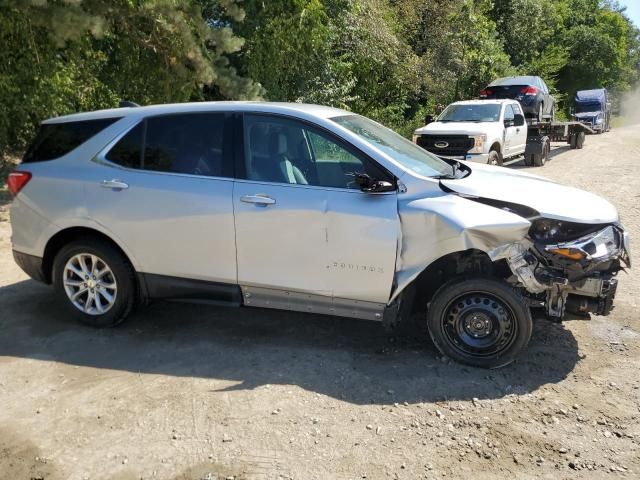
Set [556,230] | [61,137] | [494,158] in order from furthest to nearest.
A: [494,158], [61,137], [556,230]

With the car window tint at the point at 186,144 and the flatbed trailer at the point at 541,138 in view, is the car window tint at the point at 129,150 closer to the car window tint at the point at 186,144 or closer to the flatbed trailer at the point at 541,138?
the car window tint at the point at 186,144

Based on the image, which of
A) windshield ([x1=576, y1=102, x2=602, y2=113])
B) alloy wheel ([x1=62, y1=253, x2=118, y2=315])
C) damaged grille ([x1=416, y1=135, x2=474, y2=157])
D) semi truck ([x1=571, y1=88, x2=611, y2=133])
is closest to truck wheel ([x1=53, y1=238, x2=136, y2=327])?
alloy wheel ([x1=62, y1=253, x2=118, y2=315])

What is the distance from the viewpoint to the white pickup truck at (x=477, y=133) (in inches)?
496

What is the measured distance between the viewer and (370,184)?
4109mm

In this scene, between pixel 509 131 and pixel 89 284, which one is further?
pixel 509 131

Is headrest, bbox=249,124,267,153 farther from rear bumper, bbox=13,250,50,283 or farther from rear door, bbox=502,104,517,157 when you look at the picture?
rear door, bbox=502,104,517,157

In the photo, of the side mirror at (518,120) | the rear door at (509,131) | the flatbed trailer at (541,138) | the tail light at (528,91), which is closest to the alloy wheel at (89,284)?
the rear door at (509,131)

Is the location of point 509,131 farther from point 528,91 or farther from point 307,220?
point 307,220

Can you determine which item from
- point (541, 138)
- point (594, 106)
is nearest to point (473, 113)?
point (541, 138)

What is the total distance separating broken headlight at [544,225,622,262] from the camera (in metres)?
4.02

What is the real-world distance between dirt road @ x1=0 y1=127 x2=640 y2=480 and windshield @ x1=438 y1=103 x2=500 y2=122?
9.60 meters

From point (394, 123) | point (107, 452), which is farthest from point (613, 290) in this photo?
point (394, 123)

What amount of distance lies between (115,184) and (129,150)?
12.5 inches

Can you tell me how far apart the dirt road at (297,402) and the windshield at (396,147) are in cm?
140
